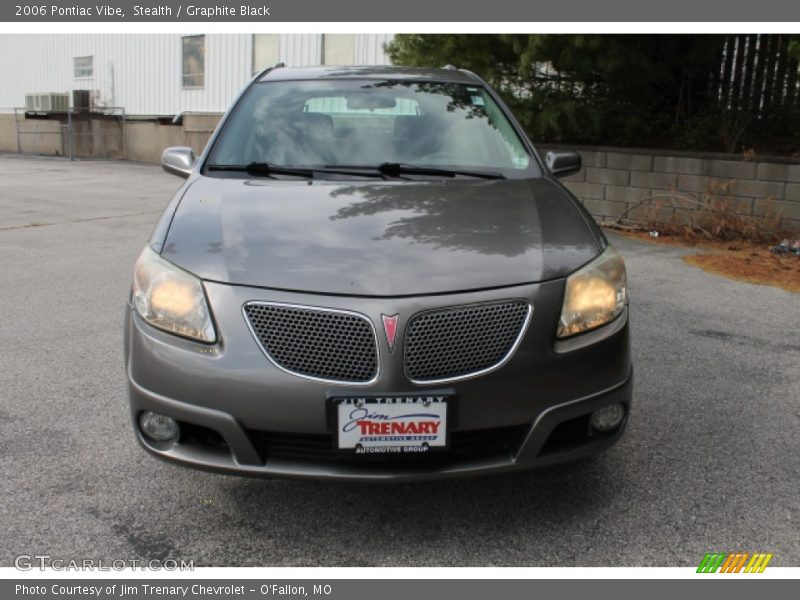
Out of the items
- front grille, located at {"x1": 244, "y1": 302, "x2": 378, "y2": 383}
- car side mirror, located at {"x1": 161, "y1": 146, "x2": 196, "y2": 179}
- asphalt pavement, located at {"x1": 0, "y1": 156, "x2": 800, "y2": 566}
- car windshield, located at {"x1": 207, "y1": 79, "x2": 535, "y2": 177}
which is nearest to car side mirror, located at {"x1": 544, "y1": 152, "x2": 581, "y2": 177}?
car windshield, located at {"x1": 207, "y1": 79, "x2": 535, "y2": 177}

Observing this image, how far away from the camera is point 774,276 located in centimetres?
700

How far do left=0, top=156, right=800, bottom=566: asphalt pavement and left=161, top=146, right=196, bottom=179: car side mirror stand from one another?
1130 millimetres

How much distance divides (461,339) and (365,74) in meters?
2.21

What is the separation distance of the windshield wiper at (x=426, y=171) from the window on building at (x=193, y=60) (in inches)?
758

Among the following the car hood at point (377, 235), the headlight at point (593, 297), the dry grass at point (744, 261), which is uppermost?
the car hood at point (377, 235)

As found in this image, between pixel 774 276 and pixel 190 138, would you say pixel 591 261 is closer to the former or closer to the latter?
pixel 774 276

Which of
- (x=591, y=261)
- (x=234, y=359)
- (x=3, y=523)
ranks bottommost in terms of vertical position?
(x=3, y=523)

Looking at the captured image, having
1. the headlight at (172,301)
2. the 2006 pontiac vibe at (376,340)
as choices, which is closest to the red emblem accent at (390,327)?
the 2006 pontiac vibe at (376,340)

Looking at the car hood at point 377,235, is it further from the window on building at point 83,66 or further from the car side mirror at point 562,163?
the window on building at point 83,66

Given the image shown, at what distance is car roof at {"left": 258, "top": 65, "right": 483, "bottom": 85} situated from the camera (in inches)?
161

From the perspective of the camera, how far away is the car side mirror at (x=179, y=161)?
12.7ft

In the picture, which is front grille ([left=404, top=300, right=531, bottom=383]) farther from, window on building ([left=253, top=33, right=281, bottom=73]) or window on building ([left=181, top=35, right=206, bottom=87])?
window on building ([left=181, top=35, right=206, bottom=87])

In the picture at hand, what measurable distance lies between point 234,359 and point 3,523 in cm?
105

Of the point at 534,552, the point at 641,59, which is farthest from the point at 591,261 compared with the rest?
the point at 641,59
